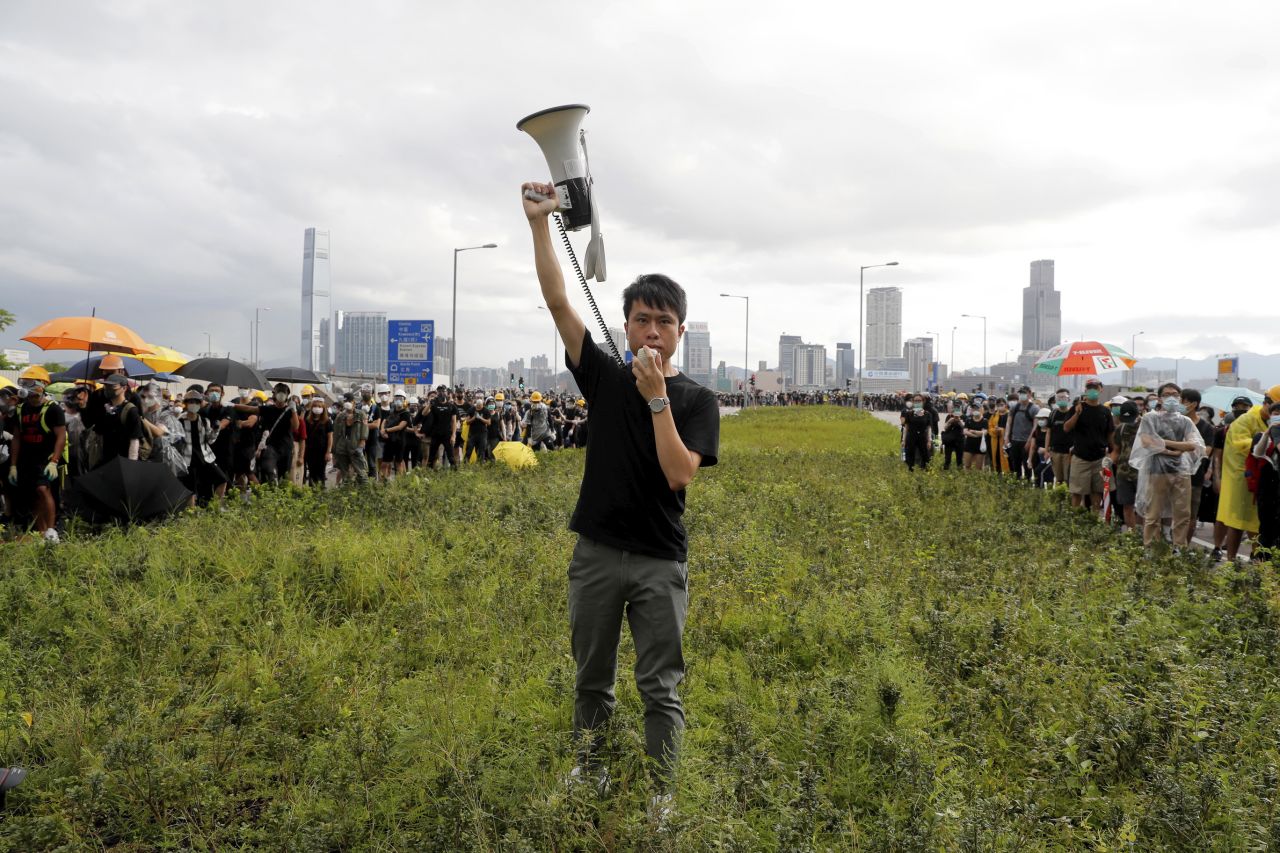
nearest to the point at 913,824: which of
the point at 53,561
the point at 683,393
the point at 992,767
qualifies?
the point at 992,767

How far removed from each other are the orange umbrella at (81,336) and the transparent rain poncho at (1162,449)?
15199 millimetres

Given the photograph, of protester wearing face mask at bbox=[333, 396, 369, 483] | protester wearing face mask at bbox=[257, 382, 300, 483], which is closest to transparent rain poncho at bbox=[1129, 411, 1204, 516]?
protester wearing face mask at bbox=[333, 396, 369, 483]

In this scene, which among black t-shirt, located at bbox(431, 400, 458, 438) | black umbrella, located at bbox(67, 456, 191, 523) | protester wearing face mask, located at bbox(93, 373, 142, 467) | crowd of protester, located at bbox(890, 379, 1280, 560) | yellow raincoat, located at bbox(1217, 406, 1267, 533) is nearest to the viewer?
black umbrella, located at bbox(67, 456, 191, 523)

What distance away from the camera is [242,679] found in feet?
15.3

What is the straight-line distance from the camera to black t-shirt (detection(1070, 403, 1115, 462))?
1133 cm

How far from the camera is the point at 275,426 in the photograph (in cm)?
1227

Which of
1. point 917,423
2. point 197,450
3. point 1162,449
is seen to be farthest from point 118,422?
point 917,423

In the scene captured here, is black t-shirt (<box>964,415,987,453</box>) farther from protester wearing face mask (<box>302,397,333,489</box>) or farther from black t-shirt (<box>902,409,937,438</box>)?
protester wearing face mask (<box>302,397,333,489</box>)

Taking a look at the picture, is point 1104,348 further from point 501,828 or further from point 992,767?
point 501,828

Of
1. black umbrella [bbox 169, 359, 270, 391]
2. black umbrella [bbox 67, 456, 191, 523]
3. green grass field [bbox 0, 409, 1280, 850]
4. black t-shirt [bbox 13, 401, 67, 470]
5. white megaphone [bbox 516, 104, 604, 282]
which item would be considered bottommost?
green grass field [bbox 0, 409, 1280, 850]

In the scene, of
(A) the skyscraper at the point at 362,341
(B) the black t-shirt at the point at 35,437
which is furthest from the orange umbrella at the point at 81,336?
(A) the skyscraper at the point at 362,341

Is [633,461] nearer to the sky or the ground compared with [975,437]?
nearer to the sky

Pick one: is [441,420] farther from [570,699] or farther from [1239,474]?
[570,699]

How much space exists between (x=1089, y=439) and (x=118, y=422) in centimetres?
1162
